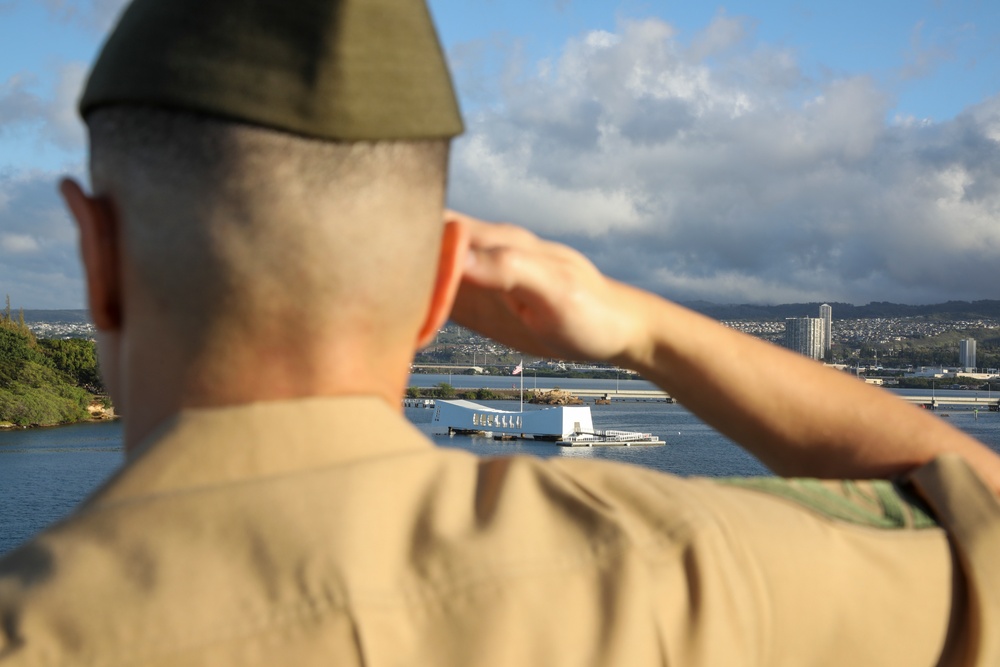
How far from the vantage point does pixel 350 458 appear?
0.74m

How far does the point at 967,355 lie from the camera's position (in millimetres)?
103250

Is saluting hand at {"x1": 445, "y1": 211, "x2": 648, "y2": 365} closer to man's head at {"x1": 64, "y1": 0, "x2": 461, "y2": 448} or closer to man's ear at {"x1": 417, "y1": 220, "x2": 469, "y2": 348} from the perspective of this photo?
man's ear at {"x1": 417, "y1": 220, "x2": 469, "y2": 348}

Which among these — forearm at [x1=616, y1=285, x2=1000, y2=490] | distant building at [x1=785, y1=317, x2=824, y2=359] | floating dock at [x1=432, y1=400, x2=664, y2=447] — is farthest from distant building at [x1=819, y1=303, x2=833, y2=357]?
forearm at [x1=616, y1=285, x2=1000, y2=490]

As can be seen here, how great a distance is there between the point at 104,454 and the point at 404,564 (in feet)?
144

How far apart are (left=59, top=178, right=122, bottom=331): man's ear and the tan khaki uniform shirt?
0.16m

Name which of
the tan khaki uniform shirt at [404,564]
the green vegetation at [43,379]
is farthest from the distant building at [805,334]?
the tan khaki uniform shirt at [404,564]

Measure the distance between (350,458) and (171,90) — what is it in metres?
0.31

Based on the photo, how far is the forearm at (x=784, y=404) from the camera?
1177mm

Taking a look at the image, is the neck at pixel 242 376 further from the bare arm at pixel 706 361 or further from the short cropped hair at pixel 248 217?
the bare arm at pixel 706 361

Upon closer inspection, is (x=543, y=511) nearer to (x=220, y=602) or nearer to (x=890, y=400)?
(x=220, y=602)

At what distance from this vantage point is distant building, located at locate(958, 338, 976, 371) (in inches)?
4016

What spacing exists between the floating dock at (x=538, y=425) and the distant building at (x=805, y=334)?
48901 millimetres

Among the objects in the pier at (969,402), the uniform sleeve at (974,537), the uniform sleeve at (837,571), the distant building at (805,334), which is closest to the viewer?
the uniform sleeve at (837,571)

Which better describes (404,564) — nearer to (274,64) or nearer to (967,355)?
(274,64)
